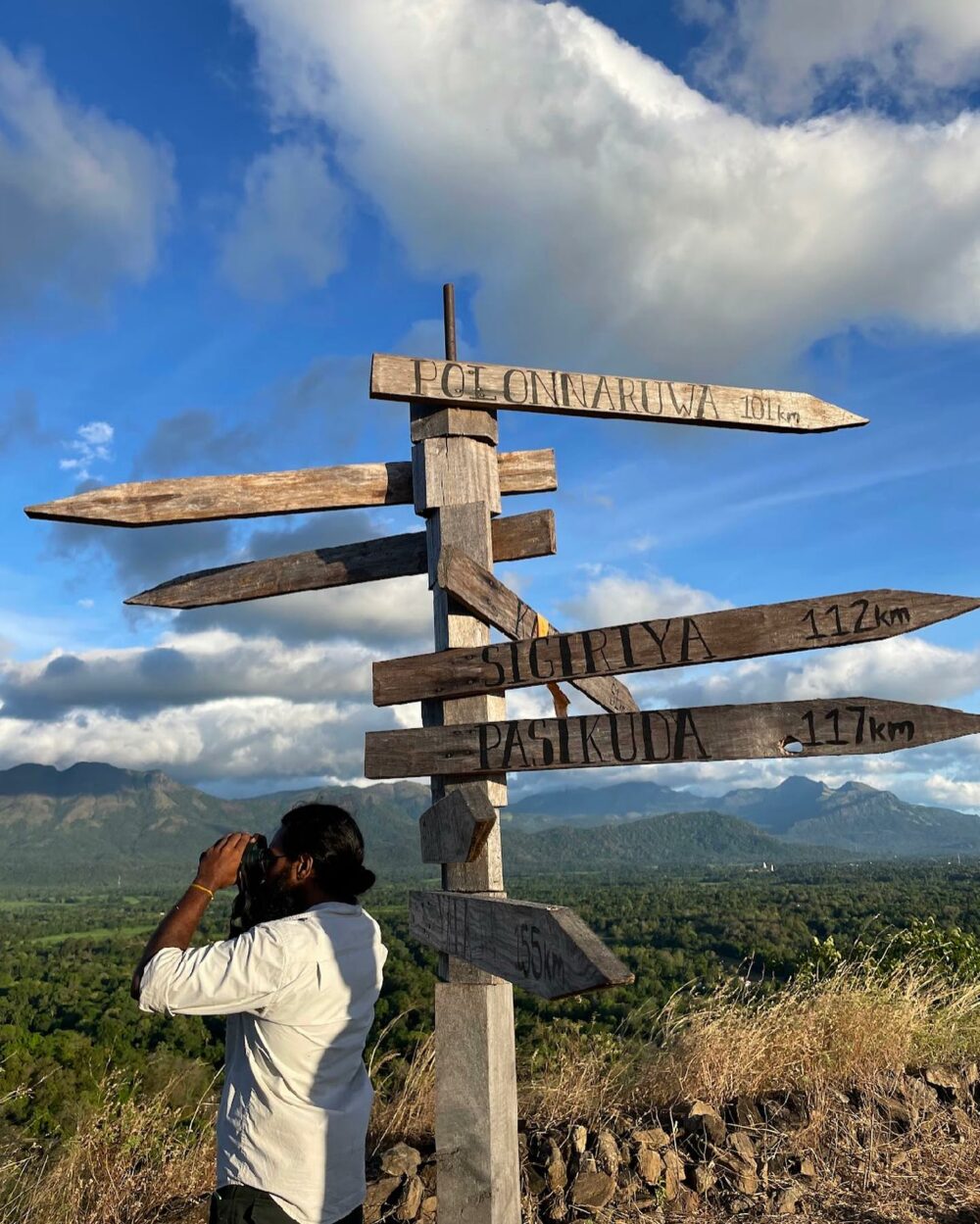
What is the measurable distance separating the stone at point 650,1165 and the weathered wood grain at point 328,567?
112 inches

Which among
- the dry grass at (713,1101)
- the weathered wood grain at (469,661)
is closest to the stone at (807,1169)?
the dry grass at (713,1101)

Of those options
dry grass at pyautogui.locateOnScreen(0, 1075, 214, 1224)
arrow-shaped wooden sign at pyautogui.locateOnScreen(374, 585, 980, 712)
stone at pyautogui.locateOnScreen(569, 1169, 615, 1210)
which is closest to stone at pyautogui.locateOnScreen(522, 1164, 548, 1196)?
stone at pyautogui.locateOnScreen(569, 1169, 615, 1210)

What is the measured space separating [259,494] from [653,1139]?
357 cm

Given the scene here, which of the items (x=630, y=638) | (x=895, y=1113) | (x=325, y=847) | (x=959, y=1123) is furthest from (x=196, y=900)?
(x=959, y=1123)

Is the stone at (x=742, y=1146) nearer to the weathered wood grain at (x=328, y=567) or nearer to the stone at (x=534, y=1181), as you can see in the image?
the stone at (x=534, y=1181)

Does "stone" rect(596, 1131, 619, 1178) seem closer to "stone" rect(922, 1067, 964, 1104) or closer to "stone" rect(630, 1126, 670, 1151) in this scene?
"stone" rect(630, 1126, 670, 1151)

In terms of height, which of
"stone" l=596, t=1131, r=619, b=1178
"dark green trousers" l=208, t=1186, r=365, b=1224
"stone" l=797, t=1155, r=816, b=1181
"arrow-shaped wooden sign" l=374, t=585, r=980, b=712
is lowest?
"stone" l=797, t=1155, r=816, b=1181

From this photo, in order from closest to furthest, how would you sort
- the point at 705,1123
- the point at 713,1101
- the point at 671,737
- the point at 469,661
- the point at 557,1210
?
the point at 671,737
the point at 469,661
the point at 557,1210
the point at 705,1123
the point at 713,1101

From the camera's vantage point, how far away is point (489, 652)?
387cm

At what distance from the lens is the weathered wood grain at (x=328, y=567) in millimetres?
4285

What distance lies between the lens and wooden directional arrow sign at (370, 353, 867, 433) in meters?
4.18

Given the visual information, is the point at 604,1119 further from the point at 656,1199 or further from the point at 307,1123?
the point at 307,1123

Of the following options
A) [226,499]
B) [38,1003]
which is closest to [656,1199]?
[226,499]

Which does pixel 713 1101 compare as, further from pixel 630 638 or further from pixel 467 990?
pixel 630 638
